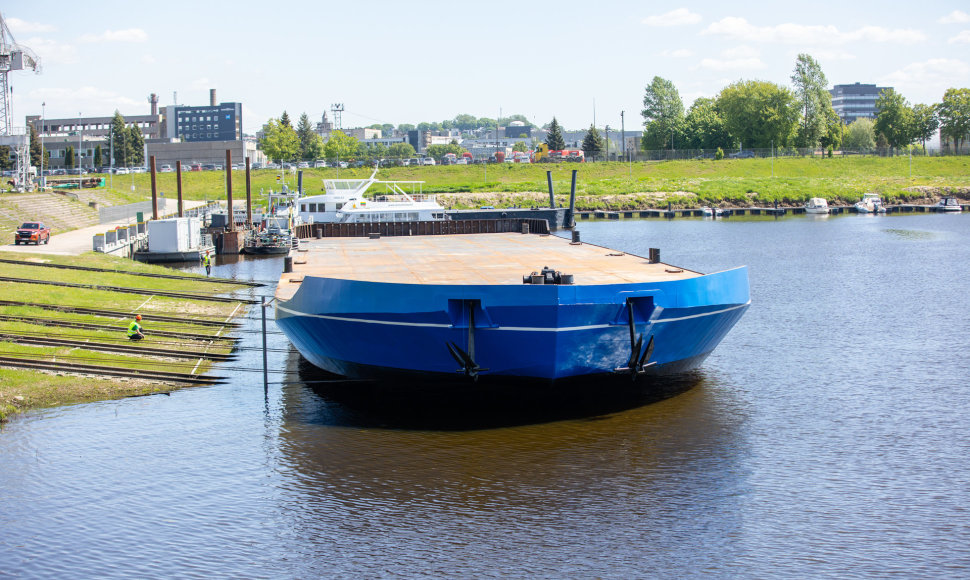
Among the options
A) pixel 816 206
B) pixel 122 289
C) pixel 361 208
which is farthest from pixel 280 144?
pixel 122 289

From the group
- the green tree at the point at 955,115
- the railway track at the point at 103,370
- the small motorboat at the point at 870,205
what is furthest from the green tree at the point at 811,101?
the railway track at the point at 103,370

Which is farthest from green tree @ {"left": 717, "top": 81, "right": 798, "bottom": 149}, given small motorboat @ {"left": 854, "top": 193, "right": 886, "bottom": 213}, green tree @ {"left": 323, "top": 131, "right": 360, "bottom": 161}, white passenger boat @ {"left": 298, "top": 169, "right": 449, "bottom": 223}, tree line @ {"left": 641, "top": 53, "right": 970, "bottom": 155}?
white passenger boat @ {"left": 298, "top": 169, "right": 449, "bottom": 223}

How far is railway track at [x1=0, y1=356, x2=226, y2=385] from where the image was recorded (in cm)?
2142

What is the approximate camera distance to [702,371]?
24766mm

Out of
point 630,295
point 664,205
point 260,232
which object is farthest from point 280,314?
point 664,205

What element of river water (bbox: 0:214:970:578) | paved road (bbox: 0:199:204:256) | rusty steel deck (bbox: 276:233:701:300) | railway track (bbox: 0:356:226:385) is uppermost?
paved road (bbox: 0:199:204:256)

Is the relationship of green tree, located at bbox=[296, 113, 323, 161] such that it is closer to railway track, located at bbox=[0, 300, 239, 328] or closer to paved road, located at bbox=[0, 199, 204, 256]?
paved road, located at bbox=[0, 199, 204, 256]

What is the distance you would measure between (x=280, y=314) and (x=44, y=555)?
1049cm

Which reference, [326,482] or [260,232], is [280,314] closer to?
[326,482]

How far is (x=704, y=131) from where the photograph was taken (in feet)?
482

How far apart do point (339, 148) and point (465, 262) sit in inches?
5349

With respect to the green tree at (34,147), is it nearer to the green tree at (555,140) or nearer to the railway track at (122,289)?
the green tree at (555,140)

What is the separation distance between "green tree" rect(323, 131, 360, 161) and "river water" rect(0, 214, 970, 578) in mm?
135402

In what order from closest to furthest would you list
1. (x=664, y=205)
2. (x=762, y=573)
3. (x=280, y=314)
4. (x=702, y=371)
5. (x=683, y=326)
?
(x=762, y=573)
(x=683, y=326)
(x=280, y=314)
(x=702, y=371)
(x=664, y=205)
